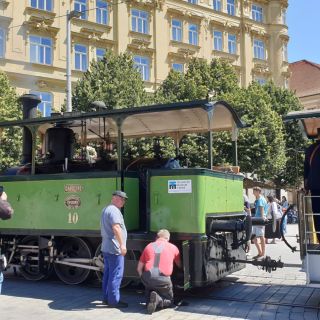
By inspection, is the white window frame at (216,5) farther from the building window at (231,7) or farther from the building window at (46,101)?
the building window at (46,101)

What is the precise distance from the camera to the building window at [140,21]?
37188 mm

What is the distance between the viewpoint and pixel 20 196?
9.53 metres

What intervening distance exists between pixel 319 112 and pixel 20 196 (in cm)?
558

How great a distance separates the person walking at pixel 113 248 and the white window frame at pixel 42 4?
27.4 meters

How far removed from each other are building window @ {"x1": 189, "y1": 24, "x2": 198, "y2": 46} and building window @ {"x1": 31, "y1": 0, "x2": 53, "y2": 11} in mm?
12335

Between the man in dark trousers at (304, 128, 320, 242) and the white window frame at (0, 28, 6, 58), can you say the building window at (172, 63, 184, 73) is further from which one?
the man in dark trousers at (304, 128, 320, 242)

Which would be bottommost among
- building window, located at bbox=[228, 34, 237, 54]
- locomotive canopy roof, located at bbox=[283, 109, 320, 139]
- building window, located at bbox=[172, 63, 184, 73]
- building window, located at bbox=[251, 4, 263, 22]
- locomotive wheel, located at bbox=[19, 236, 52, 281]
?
locomotive wheel, located at bbox=[19, 236, 52, 281]

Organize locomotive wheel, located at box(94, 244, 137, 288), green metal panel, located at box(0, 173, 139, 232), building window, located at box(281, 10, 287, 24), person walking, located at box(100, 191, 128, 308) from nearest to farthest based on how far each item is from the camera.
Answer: person walking, located at box(100, 191, 128, 308) < locomotive wheel, located at box(94, 244, 137, 288) < green metal panel, located at box(0, 173, 139, 232) < building window, located at box(281, 10, 287, 24)

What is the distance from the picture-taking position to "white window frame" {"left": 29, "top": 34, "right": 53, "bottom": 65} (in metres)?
31.8

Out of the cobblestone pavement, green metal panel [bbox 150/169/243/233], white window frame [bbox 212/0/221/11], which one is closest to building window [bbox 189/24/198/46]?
white window frame [bbox 212/0/221/11]

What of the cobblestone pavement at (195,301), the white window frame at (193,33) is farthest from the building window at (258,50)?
the cobblestone pavement at (195,301)

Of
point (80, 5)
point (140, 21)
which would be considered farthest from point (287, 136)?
point (80, 5)

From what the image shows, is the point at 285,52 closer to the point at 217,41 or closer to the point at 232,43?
the point at 232,43

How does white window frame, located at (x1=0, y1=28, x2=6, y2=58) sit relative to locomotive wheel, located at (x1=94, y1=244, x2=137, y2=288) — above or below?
A: above
